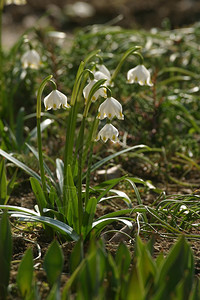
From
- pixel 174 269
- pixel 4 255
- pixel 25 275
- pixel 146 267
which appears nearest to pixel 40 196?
pixel 4 255

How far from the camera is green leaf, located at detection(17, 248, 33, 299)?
1.90 metres

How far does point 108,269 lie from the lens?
193 cm

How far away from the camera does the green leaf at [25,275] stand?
1.90 meters

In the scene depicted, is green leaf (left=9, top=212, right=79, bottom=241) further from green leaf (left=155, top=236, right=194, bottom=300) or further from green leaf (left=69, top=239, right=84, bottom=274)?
green leaf (left=155, top=236, right=194, bottom=300)

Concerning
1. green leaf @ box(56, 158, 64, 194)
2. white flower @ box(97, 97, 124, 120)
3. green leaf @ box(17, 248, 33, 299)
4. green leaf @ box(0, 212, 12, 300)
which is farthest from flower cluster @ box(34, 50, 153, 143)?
green leaf @ box(17, 248, 33, 299)

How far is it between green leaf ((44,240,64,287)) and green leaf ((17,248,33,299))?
0.10m

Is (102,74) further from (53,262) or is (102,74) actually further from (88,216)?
(53,262)

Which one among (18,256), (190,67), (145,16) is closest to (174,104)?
(190,67)

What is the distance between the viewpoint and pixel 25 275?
1.91 m

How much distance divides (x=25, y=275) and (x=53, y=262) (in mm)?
127

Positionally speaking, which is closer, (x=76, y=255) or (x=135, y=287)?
(x=135, y=287)

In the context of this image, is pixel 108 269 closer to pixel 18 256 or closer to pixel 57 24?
pixel 18 256

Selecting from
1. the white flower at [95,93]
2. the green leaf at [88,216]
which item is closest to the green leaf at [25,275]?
the green leaf at [88,216]

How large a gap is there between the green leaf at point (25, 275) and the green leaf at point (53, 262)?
0.31 ft
